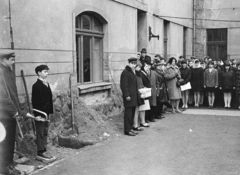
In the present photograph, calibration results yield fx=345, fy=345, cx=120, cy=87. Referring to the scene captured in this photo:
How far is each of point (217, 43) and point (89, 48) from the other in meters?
12.9

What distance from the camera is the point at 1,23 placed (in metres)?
6.29

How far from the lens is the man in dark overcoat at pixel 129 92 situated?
8.30 m

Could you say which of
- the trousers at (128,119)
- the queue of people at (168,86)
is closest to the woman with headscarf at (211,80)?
the queue of people at (168,86)

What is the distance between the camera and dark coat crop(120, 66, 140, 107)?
8289 mm

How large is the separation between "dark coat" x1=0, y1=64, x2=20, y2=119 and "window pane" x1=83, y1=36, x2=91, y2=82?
14.0ft

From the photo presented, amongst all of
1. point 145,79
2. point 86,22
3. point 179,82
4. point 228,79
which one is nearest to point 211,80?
point 228,79

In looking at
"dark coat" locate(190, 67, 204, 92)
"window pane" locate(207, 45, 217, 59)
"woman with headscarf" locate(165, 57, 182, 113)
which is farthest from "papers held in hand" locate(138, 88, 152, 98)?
"window pane" locate(207, 45, 217, 59)

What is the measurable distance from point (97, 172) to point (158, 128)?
13.1 feet

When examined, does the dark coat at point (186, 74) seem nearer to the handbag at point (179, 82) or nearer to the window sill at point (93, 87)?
the handbag at point (179, 82)

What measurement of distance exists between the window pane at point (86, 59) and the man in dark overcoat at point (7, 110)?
415 cm

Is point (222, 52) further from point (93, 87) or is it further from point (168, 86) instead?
point (93, 87)

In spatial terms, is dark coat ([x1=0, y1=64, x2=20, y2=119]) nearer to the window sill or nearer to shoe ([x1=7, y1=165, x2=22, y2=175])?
shoe ([x1=7, y1=165, x2=22, y2=175])

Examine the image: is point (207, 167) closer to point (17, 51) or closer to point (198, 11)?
point (17, 51)

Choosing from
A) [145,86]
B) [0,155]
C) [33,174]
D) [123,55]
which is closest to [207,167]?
[33,174]
